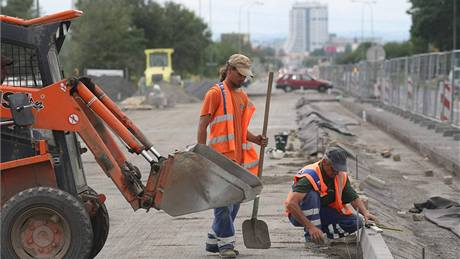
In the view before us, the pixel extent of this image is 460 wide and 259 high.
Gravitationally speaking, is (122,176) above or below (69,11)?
below

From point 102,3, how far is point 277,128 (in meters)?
35.1

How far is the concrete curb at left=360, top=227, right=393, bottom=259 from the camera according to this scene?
776 cm

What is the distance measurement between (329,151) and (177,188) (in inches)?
59.1

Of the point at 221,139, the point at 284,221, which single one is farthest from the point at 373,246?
the point at 284,221

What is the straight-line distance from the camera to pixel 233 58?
8.63 metres

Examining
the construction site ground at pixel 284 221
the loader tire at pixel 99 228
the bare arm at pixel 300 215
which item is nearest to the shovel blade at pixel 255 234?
the construction site ground at pixel 284 221

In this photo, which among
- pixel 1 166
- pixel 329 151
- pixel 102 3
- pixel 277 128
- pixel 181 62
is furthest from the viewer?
pixel 181 62

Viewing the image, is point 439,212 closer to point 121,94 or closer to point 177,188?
point 177,188

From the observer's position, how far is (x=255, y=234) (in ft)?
29.1

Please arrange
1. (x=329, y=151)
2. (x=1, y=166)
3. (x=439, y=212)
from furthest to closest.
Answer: (x=439, y=212)
(x=329, y=151)
(x=1, y=166)

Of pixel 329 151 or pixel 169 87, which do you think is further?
pixel 169 87

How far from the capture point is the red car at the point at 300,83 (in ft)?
219

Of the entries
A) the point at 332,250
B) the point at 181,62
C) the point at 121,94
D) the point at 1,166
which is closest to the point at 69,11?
the point at 1,166

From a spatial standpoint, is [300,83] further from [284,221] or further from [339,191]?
[339,191]
